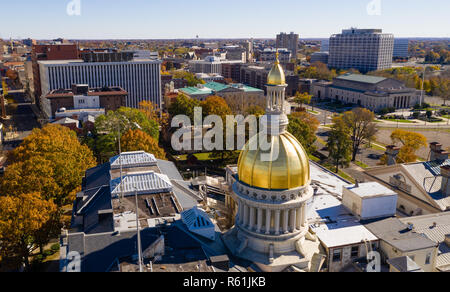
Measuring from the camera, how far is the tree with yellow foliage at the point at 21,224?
4516 centimetres

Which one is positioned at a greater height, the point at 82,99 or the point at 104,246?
the point at 82,99

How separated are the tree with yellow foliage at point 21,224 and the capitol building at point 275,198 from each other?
23806 mm

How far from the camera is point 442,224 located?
155 feet

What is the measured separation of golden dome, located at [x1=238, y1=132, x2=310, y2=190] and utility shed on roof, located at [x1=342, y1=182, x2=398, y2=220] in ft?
41.7

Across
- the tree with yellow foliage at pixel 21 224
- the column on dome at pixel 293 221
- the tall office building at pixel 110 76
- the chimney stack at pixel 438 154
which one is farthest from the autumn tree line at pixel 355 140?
the tall office building at pixel 110 76

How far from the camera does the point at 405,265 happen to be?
3675 cm

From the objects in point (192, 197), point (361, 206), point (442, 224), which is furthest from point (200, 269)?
point (442, 224)

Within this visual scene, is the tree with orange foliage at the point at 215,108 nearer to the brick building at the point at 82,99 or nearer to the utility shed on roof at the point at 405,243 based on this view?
the brick building at the point at 82,99

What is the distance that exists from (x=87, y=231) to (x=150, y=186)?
9282 mm

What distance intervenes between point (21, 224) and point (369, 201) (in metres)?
41.8

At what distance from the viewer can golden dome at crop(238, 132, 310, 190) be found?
3675 centimetres

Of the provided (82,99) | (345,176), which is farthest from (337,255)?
(82,99)

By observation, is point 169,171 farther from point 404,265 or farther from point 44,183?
point 404,265

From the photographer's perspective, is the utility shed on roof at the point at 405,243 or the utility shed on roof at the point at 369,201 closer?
the utility shed on roof at the point at 405,243
